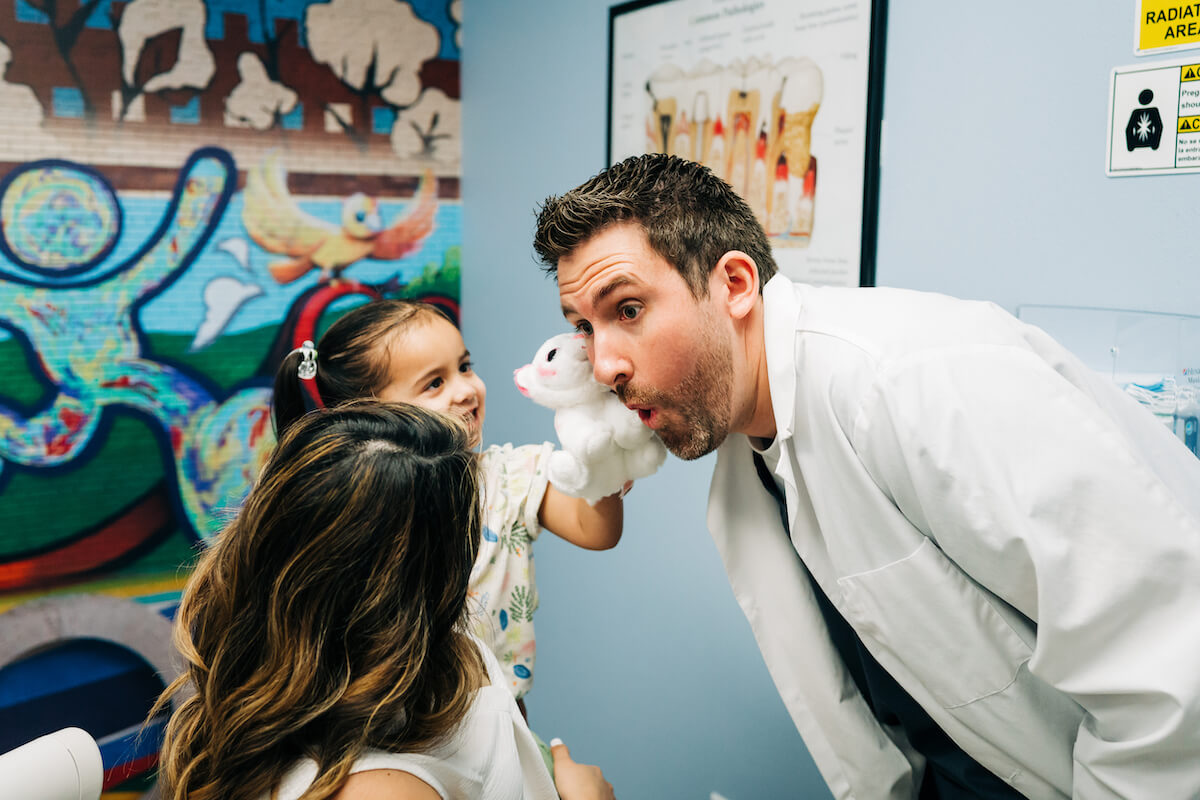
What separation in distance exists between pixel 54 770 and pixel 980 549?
3.26 ft

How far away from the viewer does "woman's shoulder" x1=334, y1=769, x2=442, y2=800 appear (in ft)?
2.83

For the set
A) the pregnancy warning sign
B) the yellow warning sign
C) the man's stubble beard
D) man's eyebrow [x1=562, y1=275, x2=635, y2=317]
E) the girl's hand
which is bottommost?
the girl's hand

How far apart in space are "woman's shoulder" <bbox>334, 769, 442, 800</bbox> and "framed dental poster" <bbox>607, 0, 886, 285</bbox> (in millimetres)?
1069

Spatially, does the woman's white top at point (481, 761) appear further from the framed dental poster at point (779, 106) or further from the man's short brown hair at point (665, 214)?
the framed dental poster at point (779, 106)

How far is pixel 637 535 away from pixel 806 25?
1.08 meters

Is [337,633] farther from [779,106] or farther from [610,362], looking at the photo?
[779,106]

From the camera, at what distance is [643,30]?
6.31 feet

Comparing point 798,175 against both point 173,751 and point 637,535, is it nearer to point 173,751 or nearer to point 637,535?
point 637,535

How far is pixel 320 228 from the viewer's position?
2.28 meters

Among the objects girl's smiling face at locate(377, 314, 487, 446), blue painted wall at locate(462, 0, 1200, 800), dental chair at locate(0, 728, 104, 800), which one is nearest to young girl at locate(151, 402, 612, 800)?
dental chair at locate(0, 728, 104, 800)

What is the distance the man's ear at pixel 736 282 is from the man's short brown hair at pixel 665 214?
1 cm

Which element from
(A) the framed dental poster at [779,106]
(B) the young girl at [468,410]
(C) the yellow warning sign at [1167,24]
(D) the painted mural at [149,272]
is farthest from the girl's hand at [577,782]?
(C) the yellow warning sign at [1167,24]

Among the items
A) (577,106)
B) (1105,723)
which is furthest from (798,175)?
(1105,723)

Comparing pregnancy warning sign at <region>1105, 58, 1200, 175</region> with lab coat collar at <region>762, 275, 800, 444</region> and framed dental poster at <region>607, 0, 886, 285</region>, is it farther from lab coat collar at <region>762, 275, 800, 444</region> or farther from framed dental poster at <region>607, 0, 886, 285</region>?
lab coat collar at <region>762, 275, 800, 444</region>
